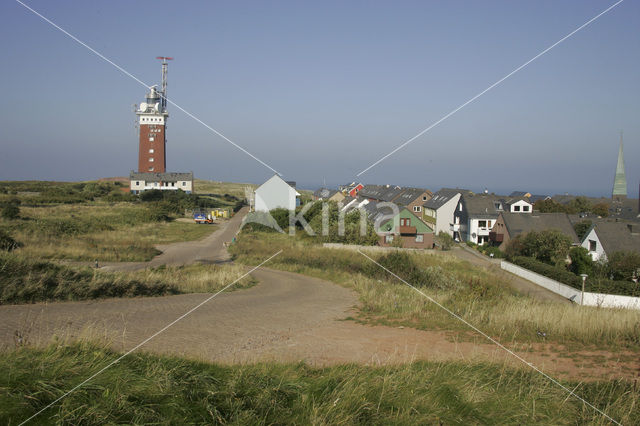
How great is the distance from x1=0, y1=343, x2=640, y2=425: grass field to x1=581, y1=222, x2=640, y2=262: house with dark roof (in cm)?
3101

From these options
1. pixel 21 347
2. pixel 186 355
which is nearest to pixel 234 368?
pixel 186 355

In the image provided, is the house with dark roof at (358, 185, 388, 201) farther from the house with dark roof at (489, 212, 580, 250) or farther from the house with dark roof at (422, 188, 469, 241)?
the house with dark roof at (489, 212, 580, 250)

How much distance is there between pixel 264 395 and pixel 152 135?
79.4 m

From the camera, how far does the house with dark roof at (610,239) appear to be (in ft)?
107

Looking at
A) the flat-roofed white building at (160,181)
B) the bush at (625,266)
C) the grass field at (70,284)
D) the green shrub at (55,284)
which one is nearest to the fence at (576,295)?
the bush at (625,266)

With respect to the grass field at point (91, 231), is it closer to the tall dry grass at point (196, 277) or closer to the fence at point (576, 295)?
the tall dry grass at point (196, 277)

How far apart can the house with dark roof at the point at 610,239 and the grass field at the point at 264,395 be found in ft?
102

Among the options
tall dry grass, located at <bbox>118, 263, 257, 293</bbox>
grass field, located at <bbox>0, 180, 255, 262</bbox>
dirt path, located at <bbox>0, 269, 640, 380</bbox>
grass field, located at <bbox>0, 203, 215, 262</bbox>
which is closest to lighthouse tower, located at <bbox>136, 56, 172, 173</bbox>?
grass field, located at <bbox>0, 180, 255, 262</bbox>

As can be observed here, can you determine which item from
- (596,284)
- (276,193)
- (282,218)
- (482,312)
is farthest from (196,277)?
(276,193)

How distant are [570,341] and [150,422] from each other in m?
8.93

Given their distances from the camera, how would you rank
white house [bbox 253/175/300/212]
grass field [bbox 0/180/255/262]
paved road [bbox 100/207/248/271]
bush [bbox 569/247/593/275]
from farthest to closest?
white house [bbox 253/175/300/212]
bush [bbox 569/247/593/275]
grass field [bbox 0/180/255/262]
paved road [bbox 100/207/248/271]

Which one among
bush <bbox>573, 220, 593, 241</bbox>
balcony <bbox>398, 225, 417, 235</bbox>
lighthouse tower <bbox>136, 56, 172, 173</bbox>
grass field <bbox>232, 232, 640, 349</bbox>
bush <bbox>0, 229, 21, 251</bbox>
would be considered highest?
lighthouse tower <bbox>136, 56, 172, 173</bbox>

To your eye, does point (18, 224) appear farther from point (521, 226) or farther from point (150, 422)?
→ point (521, 226)

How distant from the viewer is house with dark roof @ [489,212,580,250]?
4182 cm
